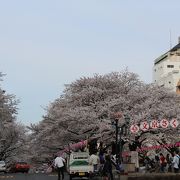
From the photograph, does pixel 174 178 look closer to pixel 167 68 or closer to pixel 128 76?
pixel 128 76

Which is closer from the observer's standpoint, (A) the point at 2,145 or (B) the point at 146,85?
(B) the point at 146,85

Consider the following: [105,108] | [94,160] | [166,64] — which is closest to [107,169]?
[94,160]

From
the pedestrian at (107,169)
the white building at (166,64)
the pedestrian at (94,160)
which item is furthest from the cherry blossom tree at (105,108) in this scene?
the white building at (166,64)

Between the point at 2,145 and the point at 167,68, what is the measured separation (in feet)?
223

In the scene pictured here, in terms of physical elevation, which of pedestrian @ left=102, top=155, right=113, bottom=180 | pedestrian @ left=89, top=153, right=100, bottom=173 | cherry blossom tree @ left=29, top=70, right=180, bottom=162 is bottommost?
pedestrian @ left=102, top=155, right=113, bottom=180

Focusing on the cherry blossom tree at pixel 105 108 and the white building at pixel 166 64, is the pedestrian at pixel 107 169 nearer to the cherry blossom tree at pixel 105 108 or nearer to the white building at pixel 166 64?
the cherry blossom tree at pixel 105 108

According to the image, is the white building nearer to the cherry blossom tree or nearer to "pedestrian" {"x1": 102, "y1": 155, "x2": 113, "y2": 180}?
the cherry blossom tree

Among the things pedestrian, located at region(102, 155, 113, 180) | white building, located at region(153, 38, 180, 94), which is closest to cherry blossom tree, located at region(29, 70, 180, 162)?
pedestrian, located at region(102, 155, 113, 180)

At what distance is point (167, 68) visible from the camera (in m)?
135

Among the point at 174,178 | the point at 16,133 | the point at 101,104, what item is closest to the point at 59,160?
the point at 174,178

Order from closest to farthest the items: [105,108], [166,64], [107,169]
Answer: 1. [107,169]
2. [105,108]
3. [166,64]

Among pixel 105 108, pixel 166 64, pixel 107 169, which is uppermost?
pixel 166 64

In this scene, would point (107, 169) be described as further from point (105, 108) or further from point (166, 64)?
point (166, 64)

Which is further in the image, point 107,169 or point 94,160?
point 94,160
